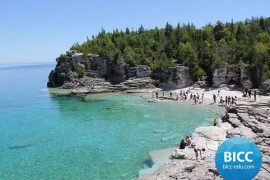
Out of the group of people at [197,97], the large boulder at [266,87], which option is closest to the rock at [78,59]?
the group of people at [197,97]

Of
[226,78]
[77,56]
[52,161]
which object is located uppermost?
[77,56]

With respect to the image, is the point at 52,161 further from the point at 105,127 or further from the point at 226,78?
the point at 226,78

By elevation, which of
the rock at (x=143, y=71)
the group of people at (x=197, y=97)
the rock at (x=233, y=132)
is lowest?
the rock at (x=233, y=132)

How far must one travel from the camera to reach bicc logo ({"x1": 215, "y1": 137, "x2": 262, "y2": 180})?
355 inches

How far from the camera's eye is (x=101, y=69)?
92875 millimetres

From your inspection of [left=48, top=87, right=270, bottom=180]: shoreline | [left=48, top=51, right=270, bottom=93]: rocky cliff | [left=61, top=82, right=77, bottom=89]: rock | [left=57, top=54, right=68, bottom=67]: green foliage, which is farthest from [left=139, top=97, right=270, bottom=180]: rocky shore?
[left=57, top=54, right=68, bottom=67]: green foliage

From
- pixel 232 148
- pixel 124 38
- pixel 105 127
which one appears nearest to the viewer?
pixel 232 148

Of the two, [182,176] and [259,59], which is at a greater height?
[259,59]

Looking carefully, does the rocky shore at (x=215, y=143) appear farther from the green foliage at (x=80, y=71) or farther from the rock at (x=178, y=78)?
the green foliage at (x=80, y=71)

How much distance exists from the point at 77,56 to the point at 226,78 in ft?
133

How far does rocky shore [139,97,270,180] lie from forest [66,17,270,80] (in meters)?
28.6

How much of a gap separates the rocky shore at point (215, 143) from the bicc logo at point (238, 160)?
11.1 meters

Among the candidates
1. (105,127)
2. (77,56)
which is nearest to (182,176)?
(105,127)

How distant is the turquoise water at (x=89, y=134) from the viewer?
106ft
